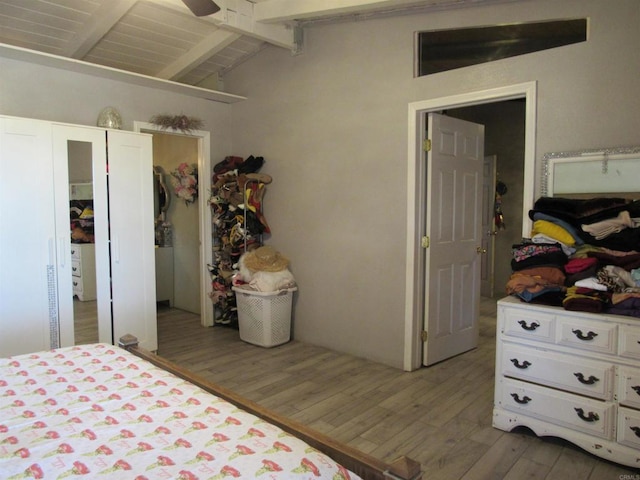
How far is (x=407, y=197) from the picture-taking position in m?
3.45

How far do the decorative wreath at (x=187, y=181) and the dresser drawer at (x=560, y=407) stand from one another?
12.9 feet

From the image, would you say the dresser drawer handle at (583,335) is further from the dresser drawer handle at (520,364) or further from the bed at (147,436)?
the bed at (147,436)

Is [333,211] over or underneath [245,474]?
over

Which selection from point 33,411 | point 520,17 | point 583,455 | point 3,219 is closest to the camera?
point 33,411

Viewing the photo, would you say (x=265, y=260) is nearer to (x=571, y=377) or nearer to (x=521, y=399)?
(x=521, y=399)

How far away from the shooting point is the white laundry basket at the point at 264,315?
4094mm

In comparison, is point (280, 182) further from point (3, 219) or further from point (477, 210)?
point (3, 219)

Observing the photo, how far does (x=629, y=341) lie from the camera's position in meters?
2.12

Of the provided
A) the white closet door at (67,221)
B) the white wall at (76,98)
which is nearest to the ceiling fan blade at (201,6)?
the white closet door at (67,221)

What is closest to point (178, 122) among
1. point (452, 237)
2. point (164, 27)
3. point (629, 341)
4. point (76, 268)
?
point (164, 27)

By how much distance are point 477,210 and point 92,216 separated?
3.31 m

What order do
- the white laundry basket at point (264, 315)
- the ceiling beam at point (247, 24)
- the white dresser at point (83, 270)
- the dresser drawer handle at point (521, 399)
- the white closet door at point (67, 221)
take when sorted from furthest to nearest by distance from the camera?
the white laundry basket at point (264, 315)
the ceiling beam at point (247, 24)
the white dresser at point (83, 270)
the white closet door at point (67, 221)
the dresser drawer handle at point (521, 399)

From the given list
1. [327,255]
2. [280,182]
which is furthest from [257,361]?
[280,182]

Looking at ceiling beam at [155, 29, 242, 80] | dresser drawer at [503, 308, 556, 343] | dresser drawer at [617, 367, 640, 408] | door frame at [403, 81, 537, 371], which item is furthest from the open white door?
ceiling beam at [155, 29, 242, 80]
